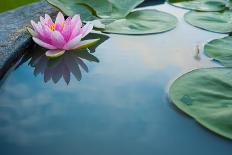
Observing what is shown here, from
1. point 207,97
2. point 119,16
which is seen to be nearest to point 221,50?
point 207,97

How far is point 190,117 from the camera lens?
966 millimetres

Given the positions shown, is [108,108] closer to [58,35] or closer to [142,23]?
[58,35]

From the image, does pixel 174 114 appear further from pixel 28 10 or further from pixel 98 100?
pixel 28 10

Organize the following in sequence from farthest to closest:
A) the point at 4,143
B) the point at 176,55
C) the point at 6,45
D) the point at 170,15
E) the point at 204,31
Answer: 1. the point at 170,15
2. the point at 204,31
3. the point at 176,55
4. the point at 6,45
5. the point at 4,143

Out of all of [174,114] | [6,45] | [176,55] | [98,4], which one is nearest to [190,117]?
[174,114]

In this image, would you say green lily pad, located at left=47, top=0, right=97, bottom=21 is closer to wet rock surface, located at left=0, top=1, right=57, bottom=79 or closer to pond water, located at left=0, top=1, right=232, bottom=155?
wet rock surface, located at left=0, top=1, right=57, bottom=79

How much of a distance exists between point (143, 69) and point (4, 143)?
53cm

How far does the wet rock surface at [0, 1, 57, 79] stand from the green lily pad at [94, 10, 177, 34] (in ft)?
0.92

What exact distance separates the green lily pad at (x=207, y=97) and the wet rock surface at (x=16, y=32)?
0.52m

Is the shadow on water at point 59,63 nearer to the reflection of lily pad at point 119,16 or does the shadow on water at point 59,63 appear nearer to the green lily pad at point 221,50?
the reflection of lily pad at point 119,16

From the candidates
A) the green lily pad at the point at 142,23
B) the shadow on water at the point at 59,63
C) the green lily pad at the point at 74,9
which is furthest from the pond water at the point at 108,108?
the green lily pad at the point at 74,9

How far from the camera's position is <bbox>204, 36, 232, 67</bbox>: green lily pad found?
4.10ft

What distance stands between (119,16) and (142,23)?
123 mm

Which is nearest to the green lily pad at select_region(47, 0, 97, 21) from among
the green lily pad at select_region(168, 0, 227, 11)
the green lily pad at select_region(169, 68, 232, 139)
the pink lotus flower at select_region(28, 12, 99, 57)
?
the pink lotus flower at select_region(28, 12, 99, 57)
